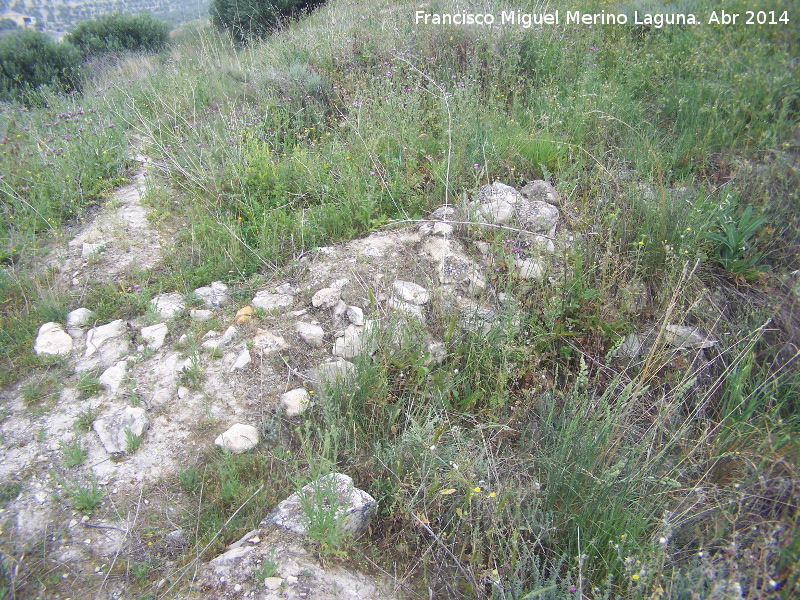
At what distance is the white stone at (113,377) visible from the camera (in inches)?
105

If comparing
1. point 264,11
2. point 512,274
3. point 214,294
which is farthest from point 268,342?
point 264,11

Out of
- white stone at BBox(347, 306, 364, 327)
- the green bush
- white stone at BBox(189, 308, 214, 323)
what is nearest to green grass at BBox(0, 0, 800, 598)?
white stone at BBox(189, 308, 214, 323)

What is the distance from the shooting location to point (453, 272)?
3.24m

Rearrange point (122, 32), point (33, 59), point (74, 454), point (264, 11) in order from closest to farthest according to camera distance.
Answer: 1. point (74, 454)
2. point (264, 11)
3. point (33, 59)
4. point (122, 32)

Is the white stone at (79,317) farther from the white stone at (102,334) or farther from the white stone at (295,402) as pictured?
the white stone at (295,402)

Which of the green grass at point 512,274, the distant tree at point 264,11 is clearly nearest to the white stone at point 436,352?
the green grass at point 512,274

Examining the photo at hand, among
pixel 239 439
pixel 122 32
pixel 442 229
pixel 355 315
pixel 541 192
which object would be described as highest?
pixel 122 32

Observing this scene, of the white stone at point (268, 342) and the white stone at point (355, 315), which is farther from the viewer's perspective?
the white stone at point (355, 315)

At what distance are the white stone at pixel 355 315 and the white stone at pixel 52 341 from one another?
1.70 meters

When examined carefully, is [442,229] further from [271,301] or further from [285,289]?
[271,301]

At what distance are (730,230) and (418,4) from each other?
5.46 meters

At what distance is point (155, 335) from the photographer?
2912 millimetres

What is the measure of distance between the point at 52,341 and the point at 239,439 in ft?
4.79

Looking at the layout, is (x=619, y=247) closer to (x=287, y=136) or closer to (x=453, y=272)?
Result: (x=453, y=272)
